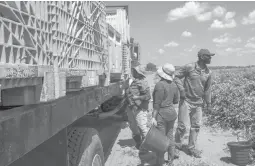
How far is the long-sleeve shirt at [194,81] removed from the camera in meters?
5.46

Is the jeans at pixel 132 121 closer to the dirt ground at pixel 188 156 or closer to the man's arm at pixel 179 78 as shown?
the dirt ground at pixel 188 156

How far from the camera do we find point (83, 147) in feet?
9.91

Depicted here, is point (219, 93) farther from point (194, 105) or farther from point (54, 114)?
point (54, 114)

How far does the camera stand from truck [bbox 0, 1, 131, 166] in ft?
5.16

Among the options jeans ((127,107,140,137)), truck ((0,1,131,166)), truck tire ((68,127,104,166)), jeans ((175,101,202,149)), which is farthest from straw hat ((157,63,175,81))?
truck tire ((68,127,104,166))

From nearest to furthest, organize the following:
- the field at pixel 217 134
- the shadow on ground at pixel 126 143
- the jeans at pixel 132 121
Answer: the field at pixel 217 134, the jeans at pixel 132 121, the shadow on ground at pixel 126 143

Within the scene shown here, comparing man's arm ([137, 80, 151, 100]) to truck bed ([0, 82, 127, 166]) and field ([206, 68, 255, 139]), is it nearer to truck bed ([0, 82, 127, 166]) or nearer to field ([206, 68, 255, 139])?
truck bed ([0, 82, 127, 166])

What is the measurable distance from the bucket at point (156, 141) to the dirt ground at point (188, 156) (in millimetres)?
539

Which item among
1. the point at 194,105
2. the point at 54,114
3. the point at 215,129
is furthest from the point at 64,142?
the point at 215,129

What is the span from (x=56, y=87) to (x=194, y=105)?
3.99 metres

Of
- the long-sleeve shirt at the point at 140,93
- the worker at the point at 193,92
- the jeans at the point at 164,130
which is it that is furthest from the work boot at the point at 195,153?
the long-sleeve shirt at the point at 140,93

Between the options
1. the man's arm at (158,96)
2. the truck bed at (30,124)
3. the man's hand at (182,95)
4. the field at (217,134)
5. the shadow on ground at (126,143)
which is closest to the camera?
the truck bed at (30,124)

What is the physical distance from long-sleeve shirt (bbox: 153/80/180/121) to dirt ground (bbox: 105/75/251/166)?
921 mm

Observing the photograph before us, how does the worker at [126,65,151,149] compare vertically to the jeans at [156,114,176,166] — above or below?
above
